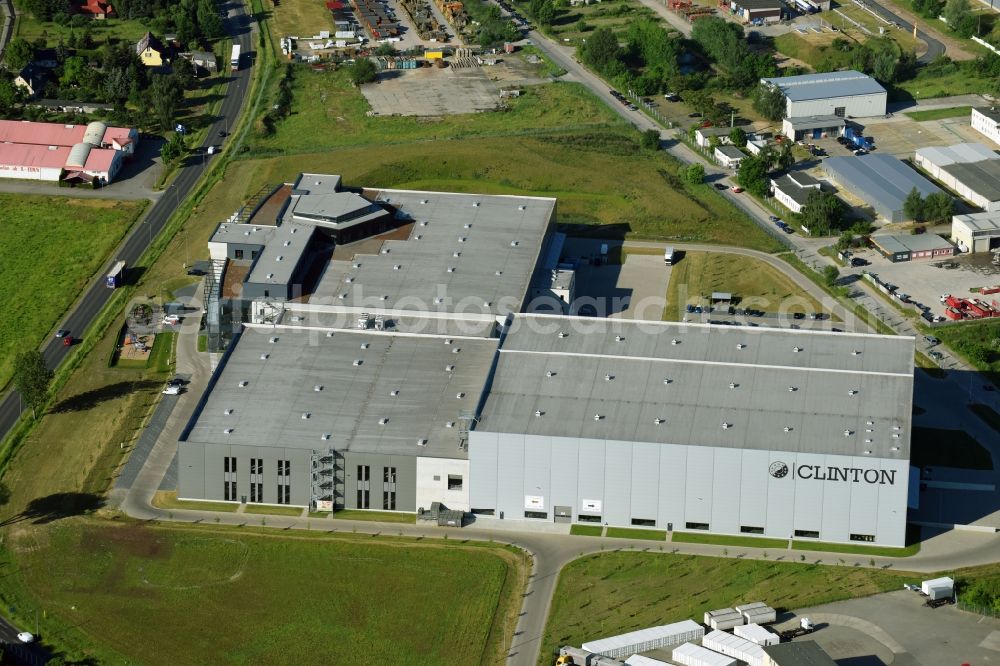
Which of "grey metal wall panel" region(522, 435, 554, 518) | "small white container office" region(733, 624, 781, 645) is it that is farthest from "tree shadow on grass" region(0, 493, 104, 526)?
"small white container office" region(733, 624, 781, 645)

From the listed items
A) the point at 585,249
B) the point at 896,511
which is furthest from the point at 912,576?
the point at 585,249

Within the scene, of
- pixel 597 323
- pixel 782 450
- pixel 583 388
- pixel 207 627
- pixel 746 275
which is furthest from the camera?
pixel 746 275

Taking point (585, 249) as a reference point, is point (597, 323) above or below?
above

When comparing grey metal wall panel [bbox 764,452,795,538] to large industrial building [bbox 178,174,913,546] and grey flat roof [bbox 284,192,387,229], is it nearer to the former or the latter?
large industrial building [bbox 178,174,913,546]

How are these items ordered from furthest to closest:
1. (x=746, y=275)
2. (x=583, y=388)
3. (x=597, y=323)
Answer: (x=746, y=275) → (x=597, y=323) → (x=583, y=388)

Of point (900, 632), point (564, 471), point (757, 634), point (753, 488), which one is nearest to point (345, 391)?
point (564, 471)

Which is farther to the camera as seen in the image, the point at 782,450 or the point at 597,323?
the point at 597,323

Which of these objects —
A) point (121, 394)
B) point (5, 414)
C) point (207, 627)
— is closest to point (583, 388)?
point (207, 627)

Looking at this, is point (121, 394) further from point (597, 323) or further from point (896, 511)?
point (896, 511)

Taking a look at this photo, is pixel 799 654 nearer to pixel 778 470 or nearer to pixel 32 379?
pixel 778 470
